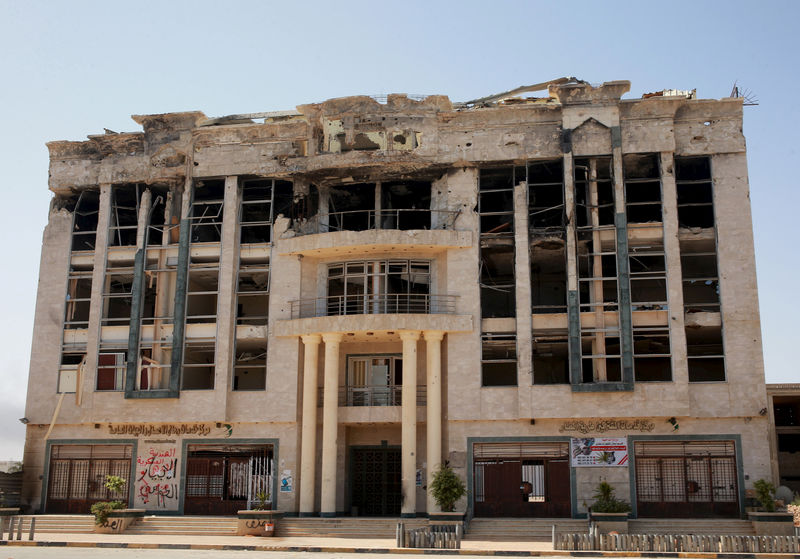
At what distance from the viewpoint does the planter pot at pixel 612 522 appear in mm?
31312

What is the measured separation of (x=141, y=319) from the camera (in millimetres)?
40031

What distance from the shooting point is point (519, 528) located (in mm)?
33062

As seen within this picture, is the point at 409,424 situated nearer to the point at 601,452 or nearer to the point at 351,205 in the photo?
the point at 601,452

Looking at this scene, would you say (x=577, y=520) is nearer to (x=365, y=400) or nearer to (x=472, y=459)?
(x=472, y=459)

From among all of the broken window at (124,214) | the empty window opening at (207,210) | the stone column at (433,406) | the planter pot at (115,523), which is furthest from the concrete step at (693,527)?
the broken window at (124,214)

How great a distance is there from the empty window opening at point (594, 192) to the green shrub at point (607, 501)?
1110 cm

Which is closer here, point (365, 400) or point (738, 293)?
Answer: point (738, 293)

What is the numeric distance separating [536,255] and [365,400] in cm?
1010

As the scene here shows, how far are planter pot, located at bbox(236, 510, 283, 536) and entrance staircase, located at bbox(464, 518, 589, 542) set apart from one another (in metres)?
7.29

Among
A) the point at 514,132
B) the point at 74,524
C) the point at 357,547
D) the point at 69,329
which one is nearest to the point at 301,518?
the point at 357,547

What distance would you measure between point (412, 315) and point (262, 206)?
37.6ft

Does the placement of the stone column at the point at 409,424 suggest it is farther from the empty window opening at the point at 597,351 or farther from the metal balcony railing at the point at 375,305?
the empty window opening at the point at 597,351

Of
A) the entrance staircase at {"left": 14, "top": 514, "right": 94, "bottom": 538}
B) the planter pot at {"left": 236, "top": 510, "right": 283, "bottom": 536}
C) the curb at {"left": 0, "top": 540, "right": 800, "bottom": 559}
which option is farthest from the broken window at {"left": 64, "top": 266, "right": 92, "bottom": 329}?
the planter pot at {"left": 236, "top": 510, "right": 283, "bottom": 536}

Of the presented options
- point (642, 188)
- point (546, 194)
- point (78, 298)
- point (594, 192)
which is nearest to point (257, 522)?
point (78, 298)
